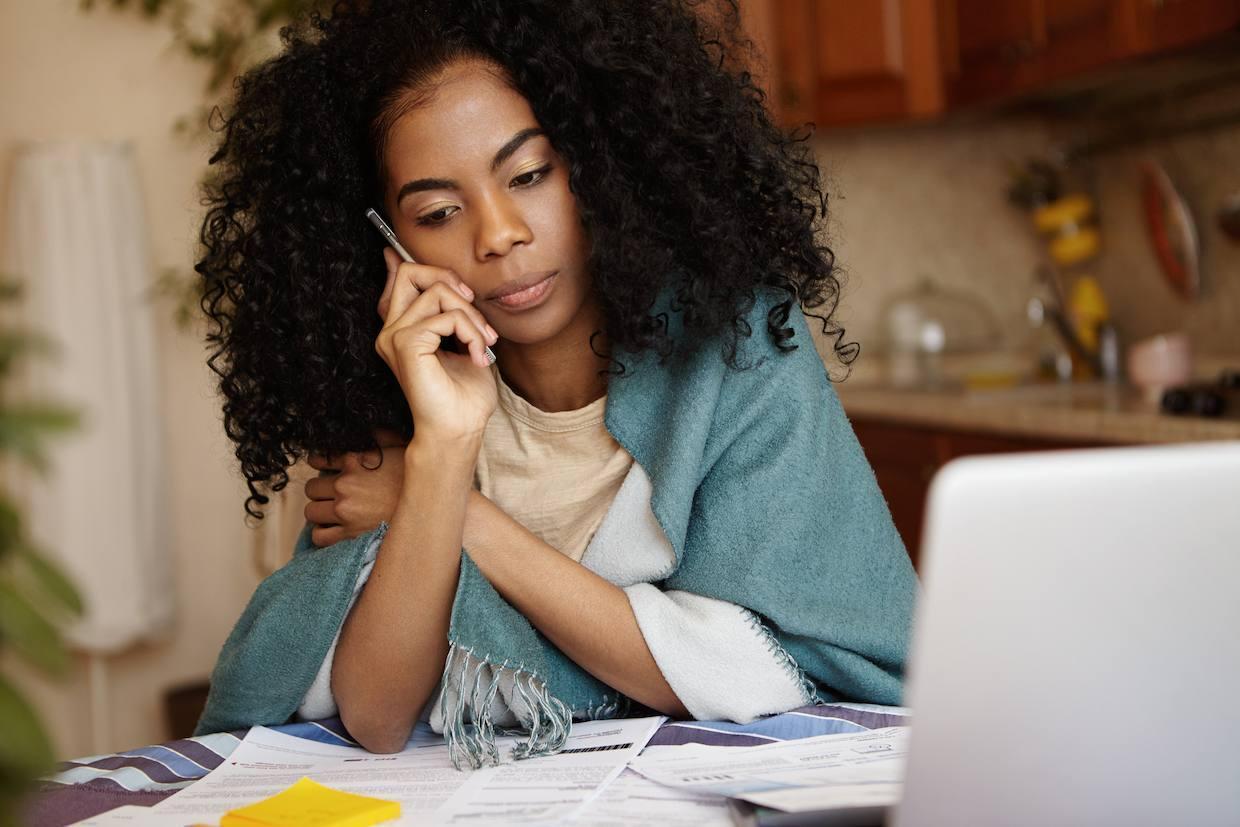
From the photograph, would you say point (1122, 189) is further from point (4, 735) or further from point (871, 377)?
point (4, 735)

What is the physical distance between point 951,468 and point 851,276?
3142mm

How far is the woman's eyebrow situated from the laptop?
78cm

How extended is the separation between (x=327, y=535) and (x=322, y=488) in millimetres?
55

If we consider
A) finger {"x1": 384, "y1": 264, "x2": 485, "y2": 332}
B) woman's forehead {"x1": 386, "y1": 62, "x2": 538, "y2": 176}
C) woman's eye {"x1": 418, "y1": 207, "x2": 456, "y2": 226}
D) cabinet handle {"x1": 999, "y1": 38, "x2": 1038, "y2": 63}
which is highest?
cabinet handle {"x1": 999, "y1": 38, "x2": 1038, "y2": 63}

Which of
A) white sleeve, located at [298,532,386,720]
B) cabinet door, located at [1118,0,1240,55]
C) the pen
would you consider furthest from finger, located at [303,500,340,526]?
cabinet door, located at [1118,0,1240,55]

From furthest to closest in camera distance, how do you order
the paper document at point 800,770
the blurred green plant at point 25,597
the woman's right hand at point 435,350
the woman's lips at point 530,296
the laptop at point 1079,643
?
the woman's lips at point 530,296 → the woman's right hand at point 435,350 → the paper document at point 800,770 → the laptop at point 1079,643 → the blurred green plant at point 25,597

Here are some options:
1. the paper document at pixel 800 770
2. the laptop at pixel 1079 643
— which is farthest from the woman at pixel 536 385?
the laptop at pixel 1079 643

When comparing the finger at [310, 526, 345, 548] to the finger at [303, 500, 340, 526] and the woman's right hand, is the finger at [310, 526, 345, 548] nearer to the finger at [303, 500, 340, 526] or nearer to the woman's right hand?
the finger at [303, 500, 340, 526]

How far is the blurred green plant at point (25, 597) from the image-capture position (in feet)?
1.39

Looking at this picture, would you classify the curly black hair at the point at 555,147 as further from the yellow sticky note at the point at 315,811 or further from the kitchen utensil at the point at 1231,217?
the kitchen utensil at the point at 1231,217

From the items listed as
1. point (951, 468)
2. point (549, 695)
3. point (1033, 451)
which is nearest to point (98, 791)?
point (549, 695)

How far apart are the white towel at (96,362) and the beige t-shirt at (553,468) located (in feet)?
6.12

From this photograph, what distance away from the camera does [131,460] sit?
121 inches

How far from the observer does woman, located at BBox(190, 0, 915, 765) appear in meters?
1.12
